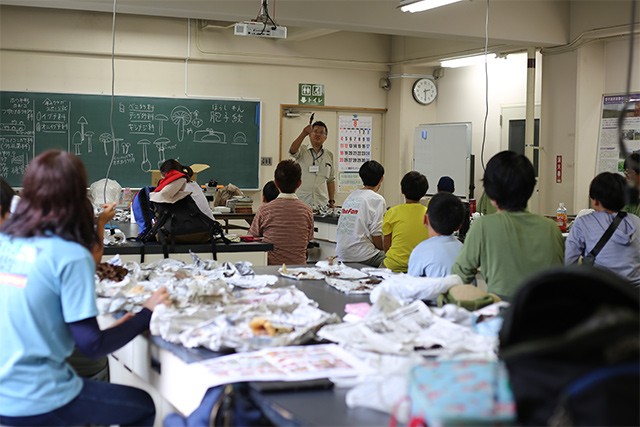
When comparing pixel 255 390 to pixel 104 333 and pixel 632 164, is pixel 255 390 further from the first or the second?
pixel 632 164

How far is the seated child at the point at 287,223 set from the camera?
434 centimetres

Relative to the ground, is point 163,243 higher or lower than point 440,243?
lower

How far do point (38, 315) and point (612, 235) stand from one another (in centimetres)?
281

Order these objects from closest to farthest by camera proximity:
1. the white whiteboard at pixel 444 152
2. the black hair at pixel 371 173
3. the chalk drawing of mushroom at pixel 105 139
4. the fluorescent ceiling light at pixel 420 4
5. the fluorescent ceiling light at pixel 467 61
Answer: the black hair at pixel 371 173
the fluorescent ceiling light at pixel 420 4
the fluorescent ceiling light at pixel 467 61
the chalk drawing of mushroom at pixel 105 139
the white whiteboard at pixel 444 152

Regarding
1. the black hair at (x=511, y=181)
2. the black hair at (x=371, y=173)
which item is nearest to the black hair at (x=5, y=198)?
the black hair at (x=511, y=181)

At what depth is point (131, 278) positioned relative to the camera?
2.45 meters

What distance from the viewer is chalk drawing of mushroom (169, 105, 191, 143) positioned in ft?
24.8

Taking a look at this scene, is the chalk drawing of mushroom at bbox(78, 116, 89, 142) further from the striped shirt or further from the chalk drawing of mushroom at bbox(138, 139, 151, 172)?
the striped shirt

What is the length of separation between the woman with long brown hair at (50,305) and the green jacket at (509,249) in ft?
4.17

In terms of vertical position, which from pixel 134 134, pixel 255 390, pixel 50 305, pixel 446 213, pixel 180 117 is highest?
pixel 180 117


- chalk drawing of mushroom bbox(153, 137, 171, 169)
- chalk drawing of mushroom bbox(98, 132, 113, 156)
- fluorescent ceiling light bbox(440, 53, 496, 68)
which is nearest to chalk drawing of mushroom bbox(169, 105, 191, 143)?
chalk drawing of mushroom bbox(153, 137, 171, 169)

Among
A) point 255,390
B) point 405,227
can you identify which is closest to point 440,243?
point 405,227

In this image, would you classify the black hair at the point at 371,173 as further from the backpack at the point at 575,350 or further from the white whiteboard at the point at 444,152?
the backpack at the point at 575,350

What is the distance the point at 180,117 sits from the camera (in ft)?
25.0
